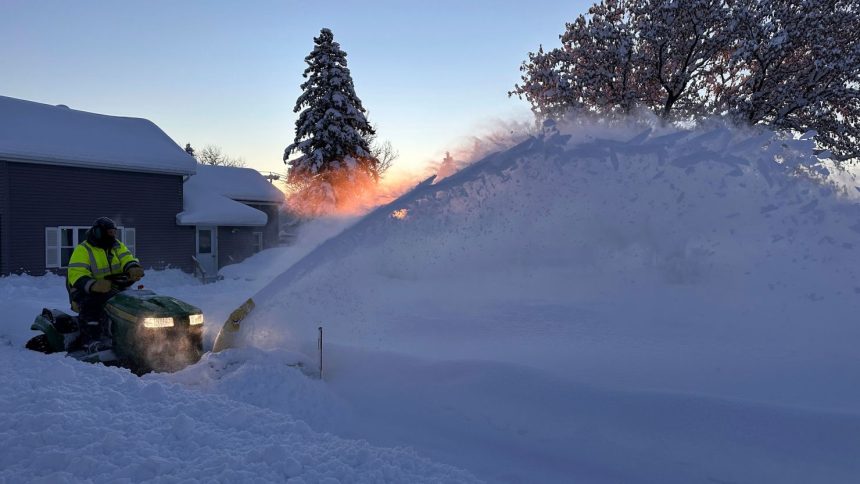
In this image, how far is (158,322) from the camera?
6273 millimetres

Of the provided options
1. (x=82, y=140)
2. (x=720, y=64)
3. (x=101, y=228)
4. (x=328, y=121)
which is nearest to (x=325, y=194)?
(x=328, y=121)

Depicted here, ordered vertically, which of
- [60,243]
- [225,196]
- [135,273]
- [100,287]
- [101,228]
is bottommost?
[100,287]

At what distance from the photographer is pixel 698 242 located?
9.63 metres

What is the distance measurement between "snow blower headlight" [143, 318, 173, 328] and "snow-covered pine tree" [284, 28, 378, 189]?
75.3 ft

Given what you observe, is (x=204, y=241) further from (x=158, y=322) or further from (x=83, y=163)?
(x=158, y=322)

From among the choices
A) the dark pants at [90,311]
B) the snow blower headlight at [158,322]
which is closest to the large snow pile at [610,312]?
the snow blower headlight at [158,322]

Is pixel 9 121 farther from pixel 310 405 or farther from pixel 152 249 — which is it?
pixel 310 405

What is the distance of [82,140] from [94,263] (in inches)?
656

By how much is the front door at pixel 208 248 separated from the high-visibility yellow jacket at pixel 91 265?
58.7 ft

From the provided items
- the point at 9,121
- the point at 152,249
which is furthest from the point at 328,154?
the point at 9,121

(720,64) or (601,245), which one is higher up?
(720,64)

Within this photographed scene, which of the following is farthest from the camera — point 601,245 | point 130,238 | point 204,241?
point 204,241

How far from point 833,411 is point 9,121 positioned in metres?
23.7

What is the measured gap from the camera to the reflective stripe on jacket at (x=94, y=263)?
6680 millimetres
